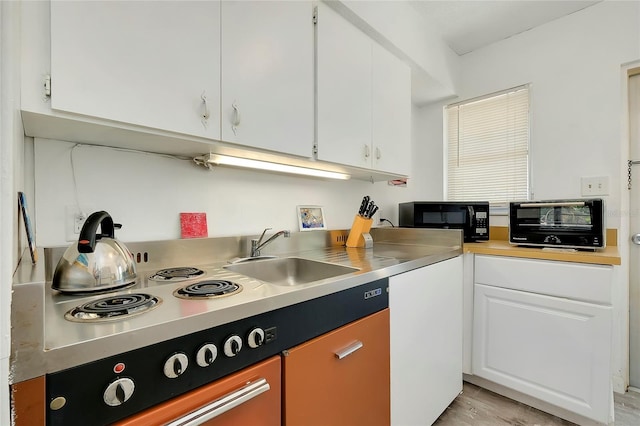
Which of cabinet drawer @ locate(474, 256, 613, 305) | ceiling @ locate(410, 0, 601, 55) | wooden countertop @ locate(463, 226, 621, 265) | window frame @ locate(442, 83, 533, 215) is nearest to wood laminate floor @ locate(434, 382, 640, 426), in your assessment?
cabinet drawer @ locate(474, 256, 613, 305)

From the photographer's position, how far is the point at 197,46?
0.94 metres

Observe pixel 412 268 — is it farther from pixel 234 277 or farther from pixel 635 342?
pixel 635 342

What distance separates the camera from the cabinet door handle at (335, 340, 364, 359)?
92 centimetres

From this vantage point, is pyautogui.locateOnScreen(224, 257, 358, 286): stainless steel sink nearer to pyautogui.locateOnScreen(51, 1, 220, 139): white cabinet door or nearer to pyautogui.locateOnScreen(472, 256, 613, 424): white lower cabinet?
pyautogui.locateOnScreen(51, 1, 220, 139): white cabinet door

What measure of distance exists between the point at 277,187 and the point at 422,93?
1616mm

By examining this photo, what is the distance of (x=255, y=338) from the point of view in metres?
0.72

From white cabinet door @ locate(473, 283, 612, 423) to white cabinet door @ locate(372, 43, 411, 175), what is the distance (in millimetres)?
940

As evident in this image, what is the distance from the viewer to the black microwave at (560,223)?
151 centimetres

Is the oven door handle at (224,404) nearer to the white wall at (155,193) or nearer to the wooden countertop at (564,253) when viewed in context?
the white wall at (155,193)

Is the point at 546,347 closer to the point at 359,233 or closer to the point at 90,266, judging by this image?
the point at 359,233

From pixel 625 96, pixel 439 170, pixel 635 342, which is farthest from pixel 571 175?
pixel 635 342

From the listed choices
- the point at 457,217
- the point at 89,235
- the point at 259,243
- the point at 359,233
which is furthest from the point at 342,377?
the point at 457,217

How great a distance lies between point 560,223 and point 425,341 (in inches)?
41.5

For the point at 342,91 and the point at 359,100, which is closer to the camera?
the point at 342,91
